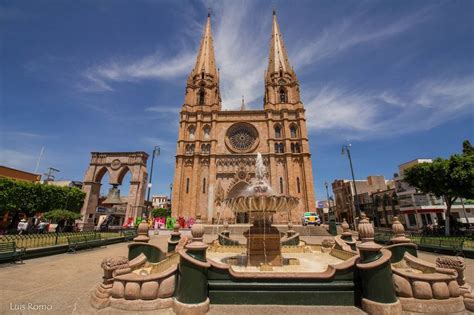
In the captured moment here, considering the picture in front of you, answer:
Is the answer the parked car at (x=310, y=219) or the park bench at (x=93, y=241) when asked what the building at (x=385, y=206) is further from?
the park bench at (x=93, y=241)

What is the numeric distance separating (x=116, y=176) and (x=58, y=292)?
30.5m

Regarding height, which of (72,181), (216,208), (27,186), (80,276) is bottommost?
(80,276)

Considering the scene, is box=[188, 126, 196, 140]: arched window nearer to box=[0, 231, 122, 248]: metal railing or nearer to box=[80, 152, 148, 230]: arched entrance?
box=[80, 152, 148, 230]: arched entrance

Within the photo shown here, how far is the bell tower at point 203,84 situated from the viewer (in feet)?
119

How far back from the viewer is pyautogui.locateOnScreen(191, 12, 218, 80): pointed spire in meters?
39.2

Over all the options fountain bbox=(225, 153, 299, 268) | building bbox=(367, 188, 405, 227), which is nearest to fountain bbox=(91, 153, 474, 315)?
fountain bbox=(225, 153, 299, 268)

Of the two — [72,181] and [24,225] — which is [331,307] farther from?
[72,181]

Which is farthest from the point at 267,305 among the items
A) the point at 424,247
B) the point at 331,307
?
the point at 424,247

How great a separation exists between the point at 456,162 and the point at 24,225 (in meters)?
38.0

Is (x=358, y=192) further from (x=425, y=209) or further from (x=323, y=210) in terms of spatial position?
(x=323, y=210)

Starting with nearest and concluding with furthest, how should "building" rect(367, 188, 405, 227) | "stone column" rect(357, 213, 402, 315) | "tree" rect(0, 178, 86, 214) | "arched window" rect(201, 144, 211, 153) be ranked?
"stone column" rect(357, 213, 402, 315) → "tree" rect(0, 178, 86, 214) → "arched window" rect(201, 144, 211, 153) → "building" rect(367, 188, 405, 227)

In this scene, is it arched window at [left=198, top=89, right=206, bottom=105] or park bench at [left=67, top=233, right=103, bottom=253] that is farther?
arched window at [left=198, top=89, right=206, bottom=105]

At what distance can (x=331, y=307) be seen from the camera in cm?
416

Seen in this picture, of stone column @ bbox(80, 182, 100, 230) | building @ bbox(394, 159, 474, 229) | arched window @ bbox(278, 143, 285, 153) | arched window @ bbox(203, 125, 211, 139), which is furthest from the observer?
arched window @ bbox(203, 125, 211, 139)
